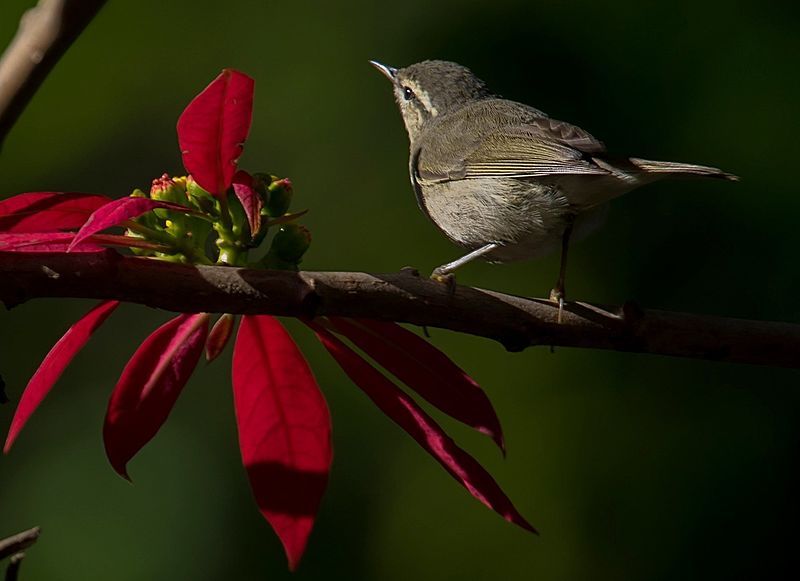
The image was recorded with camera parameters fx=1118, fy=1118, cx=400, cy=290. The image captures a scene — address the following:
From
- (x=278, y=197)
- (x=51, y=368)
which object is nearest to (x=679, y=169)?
(x=278, y=197)

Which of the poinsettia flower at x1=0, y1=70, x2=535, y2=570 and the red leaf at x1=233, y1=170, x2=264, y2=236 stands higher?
the red leaf at x1=233, y1=170, x2=264, y2=236

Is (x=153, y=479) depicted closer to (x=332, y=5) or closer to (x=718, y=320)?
(x=332, y=5)

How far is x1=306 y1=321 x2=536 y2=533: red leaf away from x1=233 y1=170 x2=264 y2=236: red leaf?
5.6 inches

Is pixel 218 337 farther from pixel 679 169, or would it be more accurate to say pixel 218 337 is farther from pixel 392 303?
pixel 679 169

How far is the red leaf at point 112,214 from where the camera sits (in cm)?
113

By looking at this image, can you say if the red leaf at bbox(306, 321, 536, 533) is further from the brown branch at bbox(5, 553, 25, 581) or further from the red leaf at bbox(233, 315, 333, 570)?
the brown branch at bbox(5, 553, 25, 581)

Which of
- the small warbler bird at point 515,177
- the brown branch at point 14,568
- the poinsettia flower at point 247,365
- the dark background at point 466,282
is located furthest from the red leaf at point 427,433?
the dark background at point 466,282

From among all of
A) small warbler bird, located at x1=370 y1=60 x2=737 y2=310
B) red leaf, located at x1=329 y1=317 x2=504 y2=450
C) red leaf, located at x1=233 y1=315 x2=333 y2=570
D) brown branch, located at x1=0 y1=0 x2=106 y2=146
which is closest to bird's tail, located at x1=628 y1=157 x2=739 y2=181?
small warbler bird, located at x1=370 y1=60 x2=737 y2=310

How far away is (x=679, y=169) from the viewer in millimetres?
2035

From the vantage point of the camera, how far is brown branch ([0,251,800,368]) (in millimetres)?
1081

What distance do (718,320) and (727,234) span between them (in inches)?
69.2

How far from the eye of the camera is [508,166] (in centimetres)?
250

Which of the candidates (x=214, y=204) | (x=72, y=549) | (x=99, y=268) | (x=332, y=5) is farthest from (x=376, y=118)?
(x=99, y=268)

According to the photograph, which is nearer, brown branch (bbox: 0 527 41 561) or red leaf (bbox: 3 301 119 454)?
brown branch (bbox: 0 527 41 561)
